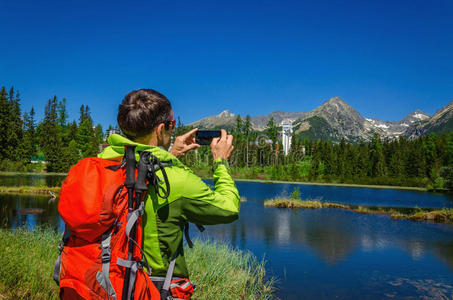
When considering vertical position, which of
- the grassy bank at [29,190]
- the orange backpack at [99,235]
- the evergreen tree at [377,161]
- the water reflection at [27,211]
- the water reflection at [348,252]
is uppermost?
the evergreen tree at [377,161]

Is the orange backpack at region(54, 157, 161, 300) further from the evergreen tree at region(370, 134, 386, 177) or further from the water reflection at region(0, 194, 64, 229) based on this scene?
the evergreen tree at region(370, 134, 386, 177)

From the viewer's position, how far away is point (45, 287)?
5426 millimetres

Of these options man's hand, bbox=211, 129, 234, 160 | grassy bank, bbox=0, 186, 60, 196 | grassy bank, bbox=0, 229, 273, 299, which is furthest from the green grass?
grassy bank, bbox=0, 186, 60, 196

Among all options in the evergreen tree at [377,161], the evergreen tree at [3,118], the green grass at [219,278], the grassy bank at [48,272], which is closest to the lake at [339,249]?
the green grass at [219,278]

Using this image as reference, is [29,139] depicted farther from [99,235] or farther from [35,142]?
[99,235]

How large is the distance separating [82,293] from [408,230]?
2196 cm

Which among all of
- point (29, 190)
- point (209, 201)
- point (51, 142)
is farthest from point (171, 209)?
point (51, 142)

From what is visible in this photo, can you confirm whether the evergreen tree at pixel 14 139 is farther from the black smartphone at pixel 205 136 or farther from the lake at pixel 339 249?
the black smartphone at pixel 205 136

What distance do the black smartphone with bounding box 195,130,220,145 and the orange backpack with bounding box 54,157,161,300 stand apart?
34.4 inches

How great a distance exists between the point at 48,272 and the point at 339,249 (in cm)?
1253

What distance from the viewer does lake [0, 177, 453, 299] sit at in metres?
10.3

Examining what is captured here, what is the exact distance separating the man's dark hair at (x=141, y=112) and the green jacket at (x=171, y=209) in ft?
0.36

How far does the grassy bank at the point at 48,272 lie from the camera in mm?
5301

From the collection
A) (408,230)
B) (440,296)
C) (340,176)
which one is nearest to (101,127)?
(340,176)
